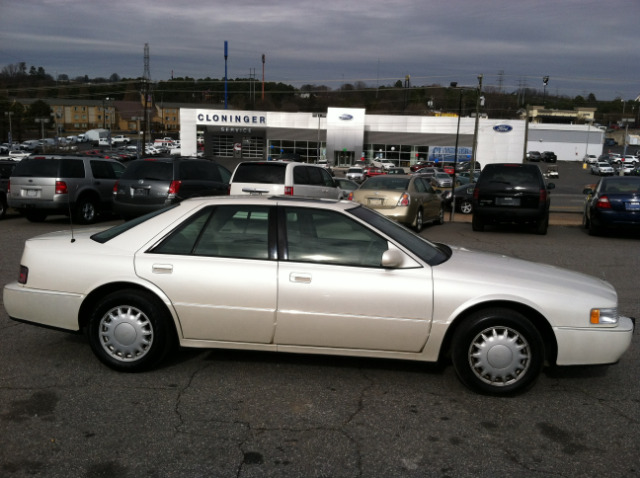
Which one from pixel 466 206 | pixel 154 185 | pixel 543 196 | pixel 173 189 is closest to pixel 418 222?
pixel 543 196

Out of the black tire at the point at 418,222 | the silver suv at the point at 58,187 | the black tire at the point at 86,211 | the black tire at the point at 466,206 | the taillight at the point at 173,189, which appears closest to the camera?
the taillight at the point at 173,189

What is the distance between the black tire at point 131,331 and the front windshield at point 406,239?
5.66 ft

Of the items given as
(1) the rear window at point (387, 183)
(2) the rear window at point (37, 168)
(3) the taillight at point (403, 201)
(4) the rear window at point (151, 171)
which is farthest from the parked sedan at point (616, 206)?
(2) the rear window at point (37, 168)

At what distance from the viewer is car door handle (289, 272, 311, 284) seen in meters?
4.59

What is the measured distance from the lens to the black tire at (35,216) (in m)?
15.5

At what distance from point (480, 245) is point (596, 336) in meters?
8.57

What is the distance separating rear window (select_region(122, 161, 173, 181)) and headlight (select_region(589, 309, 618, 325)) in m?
10.7

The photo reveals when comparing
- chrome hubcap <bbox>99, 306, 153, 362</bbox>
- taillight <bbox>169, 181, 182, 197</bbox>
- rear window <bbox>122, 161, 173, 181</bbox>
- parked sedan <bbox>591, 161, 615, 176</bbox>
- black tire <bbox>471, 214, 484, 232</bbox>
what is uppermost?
rear window <bbox>122, 161, 173, 181</bbox>

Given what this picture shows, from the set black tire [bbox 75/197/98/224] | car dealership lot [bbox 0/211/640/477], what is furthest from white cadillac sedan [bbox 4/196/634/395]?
black tire [bbox 75/197/98/224]

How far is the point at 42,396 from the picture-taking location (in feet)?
14.5

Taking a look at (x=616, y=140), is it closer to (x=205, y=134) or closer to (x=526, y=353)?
(x=205, y=134)

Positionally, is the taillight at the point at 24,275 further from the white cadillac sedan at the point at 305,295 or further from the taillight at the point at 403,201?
the taillight at the point at 403,201

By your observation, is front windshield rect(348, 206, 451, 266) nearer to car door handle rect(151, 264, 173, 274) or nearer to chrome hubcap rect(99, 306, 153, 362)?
car door handle rect(151, 264, 173, 274)

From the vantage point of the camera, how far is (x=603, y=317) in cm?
451
